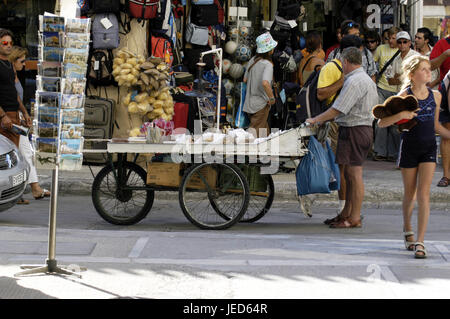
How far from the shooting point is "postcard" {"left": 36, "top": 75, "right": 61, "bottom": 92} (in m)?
6.12

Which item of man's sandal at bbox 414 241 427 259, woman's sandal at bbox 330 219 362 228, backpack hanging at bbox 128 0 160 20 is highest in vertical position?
backpack hanging at bbox 128 0 160 20

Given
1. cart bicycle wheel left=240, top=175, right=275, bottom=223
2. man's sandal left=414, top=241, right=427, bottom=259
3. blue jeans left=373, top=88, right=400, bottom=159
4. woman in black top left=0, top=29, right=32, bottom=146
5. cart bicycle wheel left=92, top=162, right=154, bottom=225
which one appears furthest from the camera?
blue jeans left=373, top=88, right=400, bottom=159

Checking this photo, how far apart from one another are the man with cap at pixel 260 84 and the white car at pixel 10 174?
370cm

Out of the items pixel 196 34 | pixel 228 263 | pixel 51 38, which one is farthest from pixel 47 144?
pixel 196 34

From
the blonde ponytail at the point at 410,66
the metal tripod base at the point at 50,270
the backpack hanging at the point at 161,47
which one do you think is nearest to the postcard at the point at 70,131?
the metal tripod base at the point at 50,270

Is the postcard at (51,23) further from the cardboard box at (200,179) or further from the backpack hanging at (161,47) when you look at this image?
the backpack hanging at (161,47)

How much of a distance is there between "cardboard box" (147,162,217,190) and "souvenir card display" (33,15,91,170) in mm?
2843

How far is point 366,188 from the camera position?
11242 millimetres

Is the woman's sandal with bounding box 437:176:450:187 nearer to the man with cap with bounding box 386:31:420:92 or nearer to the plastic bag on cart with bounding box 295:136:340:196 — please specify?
the man with cap with bounding box 386:31:420:92

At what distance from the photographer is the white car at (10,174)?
29.1ft

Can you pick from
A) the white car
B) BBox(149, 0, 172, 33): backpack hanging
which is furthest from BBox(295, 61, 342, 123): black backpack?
BBox(149, 0, 172, 33): backpack hanging

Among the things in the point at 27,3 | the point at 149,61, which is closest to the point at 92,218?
the point at 149,61

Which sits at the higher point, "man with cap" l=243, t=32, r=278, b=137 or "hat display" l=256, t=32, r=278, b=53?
"hat display" l=256, t=32, r=278, b=53

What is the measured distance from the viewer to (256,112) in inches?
497
